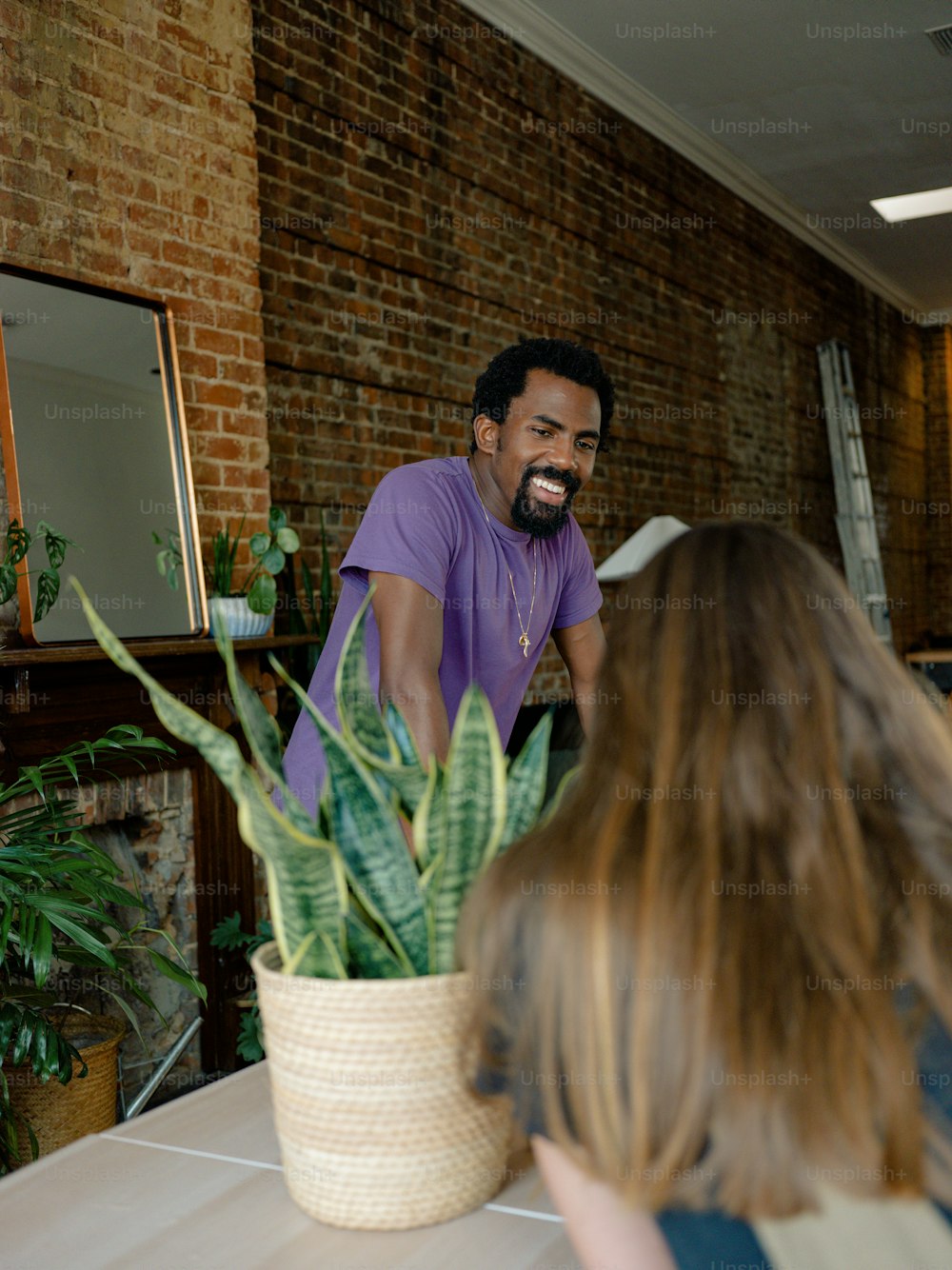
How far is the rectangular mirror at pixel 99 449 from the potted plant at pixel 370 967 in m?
2.05

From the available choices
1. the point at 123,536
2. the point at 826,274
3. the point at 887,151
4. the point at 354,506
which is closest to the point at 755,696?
the point at 123,536

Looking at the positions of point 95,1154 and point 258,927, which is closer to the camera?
point 95,1154

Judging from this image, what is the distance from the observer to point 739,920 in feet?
2.44

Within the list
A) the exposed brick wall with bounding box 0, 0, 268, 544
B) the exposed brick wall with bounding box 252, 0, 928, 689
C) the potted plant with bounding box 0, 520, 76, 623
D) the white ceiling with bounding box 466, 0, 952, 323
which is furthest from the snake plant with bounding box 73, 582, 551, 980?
the white ceiling with bounding box 466, 0, 952, 323

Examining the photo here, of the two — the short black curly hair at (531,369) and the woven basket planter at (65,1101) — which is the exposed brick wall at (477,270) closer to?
the short black curly hair at (531,369)

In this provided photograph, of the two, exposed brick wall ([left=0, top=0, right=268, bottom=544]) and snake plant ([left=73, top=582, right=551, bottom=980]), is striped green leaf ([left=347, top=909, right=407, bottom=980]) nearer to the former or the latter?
snake plant ([left=73, top=582, right=551, bottom=980])

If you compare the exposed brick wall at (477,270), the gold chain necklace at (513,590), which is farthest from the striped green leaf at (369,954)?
the exposed brick wall at (477,270)

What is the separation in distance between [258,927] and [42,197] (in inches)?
78.2

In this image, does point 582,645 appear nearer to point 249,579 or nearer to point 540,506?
point 540,506

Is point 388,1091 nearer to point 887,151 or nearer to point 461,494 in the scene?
point 461,494

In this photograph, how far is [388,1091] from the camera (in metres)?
0.92

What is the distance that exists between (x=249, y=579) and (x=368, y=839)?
2.55 m

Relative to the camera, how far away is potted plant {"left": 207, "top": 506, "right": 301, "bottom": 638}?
130 inches

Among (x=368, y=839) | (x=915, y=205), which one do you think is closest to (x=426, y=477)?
(x=368, y=839)
